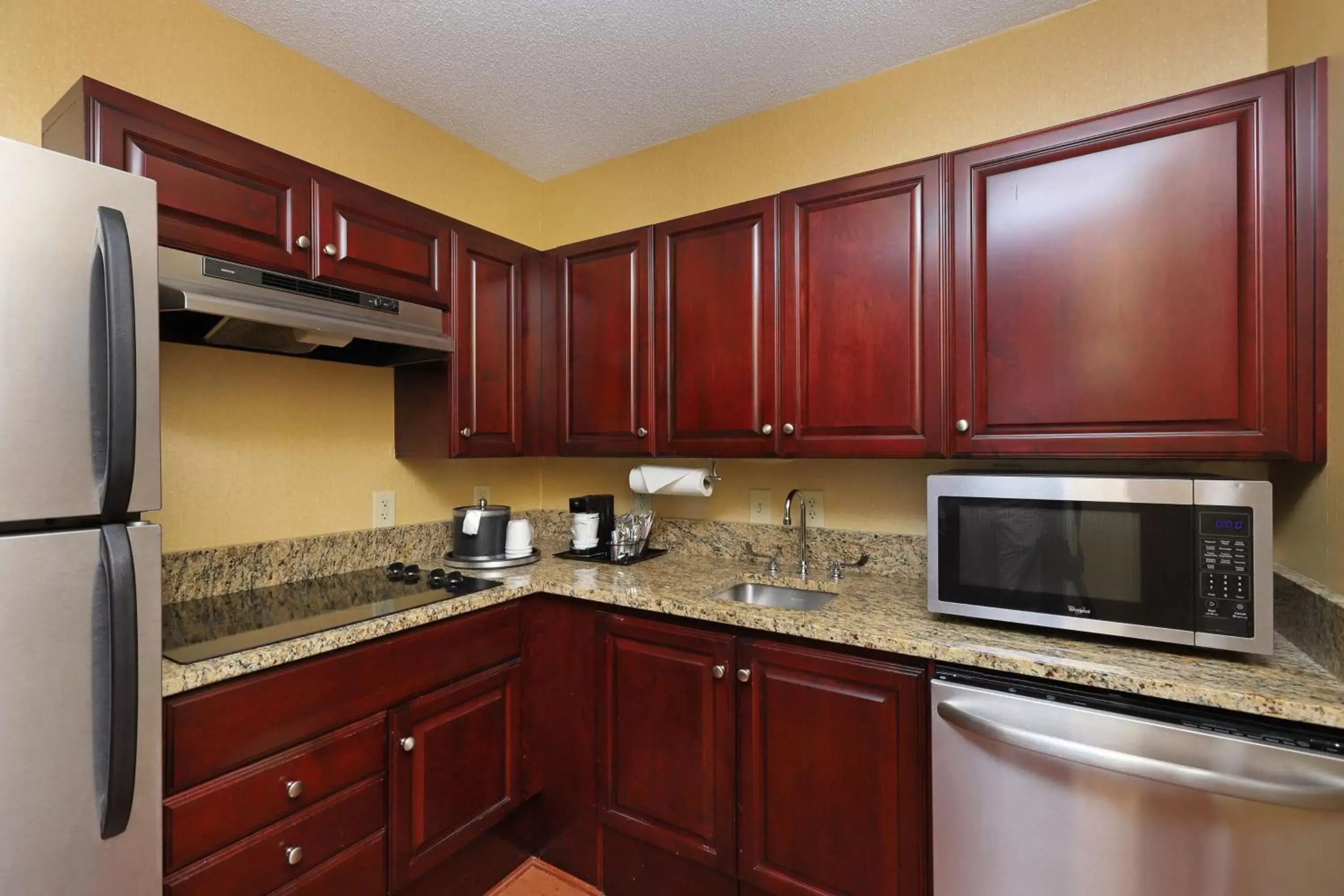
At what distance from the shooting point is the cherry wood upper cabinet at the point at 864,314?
154 centimetres

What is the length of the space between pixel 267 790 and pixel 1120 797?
1.70m

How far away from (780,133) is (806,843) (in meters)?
2.22

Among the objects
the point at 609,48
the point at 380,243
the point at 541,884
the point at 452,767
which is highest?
the point at 609,48

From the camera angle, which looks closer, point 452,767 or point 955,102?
point 452,767

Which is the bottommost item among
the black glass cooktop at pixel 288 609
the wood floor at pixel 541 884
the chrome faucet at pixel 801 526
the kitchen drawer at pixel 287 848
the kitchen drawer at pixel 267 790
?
the wood floor at pixel 541 884

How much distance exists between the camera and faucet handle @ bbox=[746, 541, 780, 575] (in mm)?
2008

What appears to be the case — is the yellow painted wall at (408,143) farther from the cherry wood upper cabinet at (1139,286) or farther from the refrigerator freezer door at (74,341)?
the refrigerator freezer door at (74,341)

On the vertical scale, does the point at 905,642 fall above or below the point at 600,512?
below

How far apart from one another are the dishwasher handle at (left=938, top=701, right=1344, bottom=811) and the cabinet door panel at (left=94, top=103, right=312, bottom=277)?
1.97 meters

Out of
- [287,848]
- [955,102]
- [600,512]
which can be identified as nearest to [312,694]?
[287,848]

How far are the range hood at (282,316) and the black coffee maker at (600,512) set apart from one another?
0.75 metres

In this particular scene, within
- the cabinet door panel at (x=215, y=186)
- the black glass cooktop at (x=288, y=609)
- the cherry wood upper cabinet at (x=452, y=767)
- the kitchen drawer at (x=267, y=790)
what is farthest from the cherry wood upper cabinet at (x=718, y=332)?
the kitchen drawer at (x=267, y=790)

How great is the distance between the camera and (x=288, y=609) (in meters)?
1.56

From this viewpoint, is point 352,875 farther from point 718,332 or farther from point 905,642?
point 718,332
